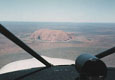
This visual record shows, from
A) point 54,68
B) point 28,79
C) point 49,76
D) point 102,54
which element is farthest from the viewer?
Result: point 54,68

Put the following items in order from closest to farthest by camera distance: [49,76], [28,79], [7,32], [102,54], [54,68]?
1. [7,32]
2. [102,54]
3. [28,79]
4. [49,76]
5. [54,68]

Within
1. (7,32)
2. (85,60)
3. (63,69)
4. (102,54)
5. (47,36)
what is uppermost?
(7,32)

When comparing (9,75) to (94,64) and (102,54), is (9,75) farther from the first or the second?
(94,64)

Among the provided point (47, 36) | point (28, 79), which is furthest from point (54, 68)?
point (47, 36)

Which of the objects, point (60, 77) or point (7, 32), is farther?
point (60, 77)

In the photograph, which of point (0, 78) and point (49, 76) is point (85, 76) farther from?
point (0, 78)

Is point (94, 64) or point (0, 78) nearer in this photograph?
point (94, 64)

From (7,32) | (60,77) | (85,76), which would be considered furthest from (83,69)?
(60,77)

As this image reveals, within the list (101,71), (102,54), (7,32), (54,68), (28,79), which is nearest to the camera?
(101,71)

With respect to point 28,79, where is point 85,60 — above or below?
above
